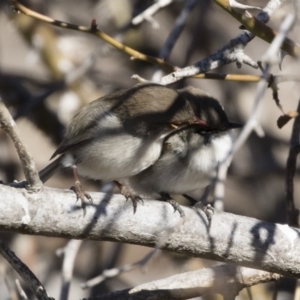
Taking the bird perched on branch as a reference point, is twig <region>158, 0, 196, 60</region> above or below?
above

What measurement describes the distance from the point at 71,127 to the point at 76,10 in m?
1.71

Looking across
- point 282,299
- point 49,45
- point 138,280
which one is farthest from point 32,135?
point 282,299

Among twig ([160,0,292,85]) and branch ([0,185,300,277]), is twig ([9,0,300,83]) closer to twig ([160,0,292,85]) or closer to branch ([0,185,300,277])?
twig ([160,0,292,85])

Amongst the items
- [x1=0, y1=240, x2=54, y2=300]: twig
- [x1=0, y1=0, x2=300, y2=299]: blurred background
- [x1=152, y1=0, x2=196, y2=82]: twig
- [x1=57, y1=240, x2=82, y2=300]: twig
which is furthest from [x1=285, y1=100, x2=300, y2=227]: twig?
[x1=0, y1=0, x2=300, y2=299]: blurred background

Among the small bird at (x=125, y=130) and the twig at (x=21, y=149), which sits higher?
the twig at (x=21, y=149)

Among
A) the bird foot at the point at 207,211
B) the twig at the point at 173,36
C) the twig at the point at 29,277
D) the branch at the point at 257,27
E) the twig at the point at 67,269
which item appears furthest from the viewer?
the twig at the point at 173,36

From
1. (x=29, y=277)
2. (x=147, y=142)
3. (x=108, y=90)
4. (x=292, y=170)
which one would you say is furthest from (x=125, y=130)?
(x=108, y=90)

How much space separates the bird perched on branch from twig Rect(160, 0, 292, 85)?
0.56 m

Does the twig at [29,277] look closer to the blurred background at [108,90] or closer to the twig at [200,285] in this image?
the twig at [200,285]

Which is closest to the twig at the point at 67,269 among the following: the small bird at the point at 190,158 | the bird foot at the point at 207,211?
the small bird at the point at 190,158

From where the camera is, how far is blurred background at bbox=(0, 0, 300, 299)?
4.87m

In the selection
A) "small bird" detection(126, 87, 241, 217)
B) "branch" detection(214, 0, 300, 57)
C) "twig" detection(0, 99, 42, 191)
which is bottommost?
"small bird" detection(126, 87, 241, 217)

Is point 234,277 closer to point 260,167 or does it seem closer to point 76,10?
point 260,167

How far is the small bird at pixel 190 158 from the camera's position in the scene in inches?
136
